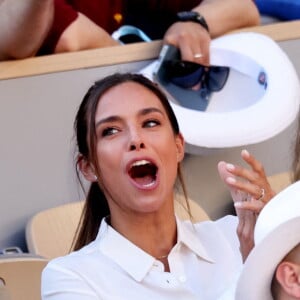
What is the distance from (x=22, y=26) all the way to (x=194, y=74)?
0.38 metres

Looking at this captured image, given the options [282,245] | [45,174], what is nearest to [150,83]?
[282,245]

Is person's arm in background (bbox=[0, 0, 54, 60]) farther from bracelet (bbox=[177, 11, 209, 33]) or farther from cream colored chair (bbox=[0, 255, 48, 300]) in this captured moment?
cream colored chair (bbox=[0, 255, 48, 300])

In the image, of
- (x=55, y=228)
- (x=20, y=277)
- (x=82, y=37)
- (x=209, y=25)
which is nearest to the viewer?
(x=20, y=277)

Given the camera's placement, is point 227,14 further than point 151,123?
Yes

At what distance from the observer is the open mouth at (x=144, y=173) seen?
1.18 metres

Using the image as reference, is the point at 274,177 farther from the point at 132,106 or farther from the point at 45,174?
the point at 132,106

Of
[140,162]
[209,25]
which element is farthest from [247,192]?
[209,25]

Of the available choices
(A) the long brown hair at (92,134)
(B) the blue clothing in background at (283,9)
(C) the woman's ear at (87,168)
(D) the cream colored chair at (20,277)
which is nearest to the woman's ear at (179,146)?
(A) the long brown hair at (92,134)

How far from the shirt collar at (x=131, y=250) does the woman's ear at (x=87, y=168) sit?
0.06m

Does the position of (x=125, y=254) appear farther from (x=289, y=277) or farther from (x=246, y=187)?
(x=289, y=277)

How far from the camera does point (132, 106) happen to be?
124 centimetres

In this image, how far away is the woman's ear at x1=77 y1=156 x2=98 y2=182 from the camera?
1.24 m

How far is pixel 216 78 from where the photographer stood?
77.9 inches

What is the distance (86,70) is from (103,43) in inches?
3.9
